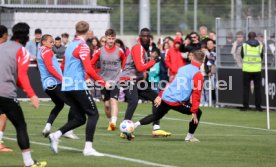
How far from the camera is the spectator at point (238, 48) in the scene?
1196 inches

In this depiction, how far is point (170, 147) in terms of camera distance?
16.9 metres

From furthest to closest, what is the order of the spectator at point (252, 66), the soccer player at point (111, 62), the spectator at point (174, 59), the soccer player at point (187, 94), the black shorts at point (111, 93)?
the spectator at point (252, 66), the spectator at point (174, 59), the black shorts at point (111, 93), the soccer player at point (111, 62), the soccer player at point (187, 94)

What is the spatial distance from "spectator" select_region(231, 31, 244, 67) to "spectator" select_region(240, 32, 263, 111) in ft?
4.48

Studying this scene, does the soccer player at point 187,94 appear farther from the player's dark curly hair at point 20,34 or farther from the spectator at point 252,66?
the spectator at point 252,66

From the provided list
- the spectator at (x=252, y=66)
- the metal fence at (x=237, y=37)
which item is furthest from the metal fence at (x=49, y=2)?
the spectator at (x=252, y=66)

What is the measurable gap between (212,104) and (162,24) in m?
8.82

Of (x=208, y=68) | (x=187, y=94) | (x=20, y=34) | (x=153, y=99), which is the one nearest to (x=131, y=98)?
(x=153, y=99)

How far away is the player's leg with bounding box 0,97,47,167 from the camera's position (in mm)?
13570

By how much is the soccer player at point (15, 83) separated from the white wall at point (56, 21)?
2172 cm

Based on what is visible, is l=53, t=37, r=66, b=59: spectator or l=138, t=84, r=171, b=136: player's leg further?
l=53, t=37, r=66, b=59: spectator

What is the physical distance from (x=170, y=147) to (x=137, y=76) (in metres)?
3.32

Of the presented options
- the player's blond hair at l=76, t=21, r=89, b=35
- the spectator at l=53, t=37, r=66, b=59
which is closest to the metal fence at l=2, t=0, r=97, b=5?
the spectator at l=53, t=37, r=66, b=59

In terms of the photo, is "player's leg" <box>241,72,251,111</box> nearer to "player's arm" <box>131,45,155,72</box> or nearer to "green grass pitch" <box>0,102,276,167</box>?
"green grass pitch" <box>0,102,276,167</box>

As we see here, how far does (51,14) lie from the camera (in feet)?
118
